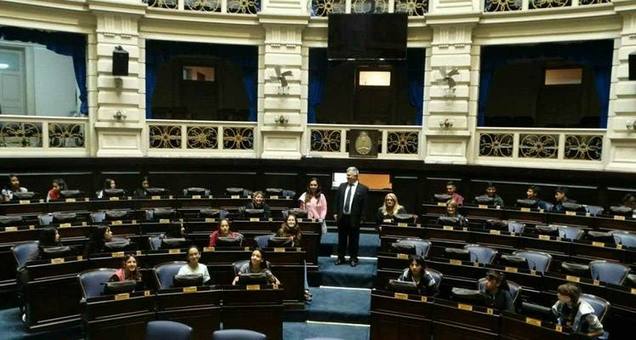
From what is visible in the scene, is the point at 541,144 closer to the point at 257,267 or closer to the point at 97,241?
the point at 257,267

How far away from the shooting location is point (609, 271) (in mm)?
6961

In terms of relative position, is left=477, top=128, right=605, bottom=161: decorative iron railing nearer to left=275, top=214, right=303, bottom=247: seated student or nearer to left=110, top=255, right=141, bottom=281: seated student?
left=275, top=214, right=303, bottom=247: seated student

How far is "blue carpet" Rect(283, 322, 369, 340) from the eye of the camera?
7164 millimetres

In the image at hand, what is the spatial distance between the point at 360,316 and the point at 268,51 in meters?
7.27

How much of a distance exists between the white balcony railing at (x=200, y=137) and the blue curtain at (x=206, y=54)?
41 centimetres

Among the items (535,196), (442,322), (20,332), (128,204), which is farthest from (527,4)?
(20,332)

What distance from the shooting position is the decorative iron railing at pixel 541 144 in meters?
11.2

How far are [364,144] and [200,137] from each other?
13.0 feet

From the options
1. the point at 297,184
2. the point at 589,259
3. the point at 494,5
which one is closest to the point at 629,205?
the point at 589,259

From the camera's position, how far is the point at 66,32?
11.9 meters

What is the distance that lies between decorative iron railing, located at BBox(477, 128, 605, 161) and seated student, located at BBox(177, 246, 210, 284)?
7.59 m

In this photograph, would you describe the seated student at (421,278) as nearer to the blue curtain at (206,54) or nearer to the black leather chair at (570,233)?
the black leather chair at (570,233)

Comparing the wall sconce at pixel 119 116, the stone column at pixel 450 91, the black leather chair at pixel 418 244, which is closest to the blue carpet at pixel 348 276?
the black leather chair at pixel 418 244

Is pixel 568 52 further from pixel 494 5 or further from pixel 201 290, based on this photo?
pixel 201 290
